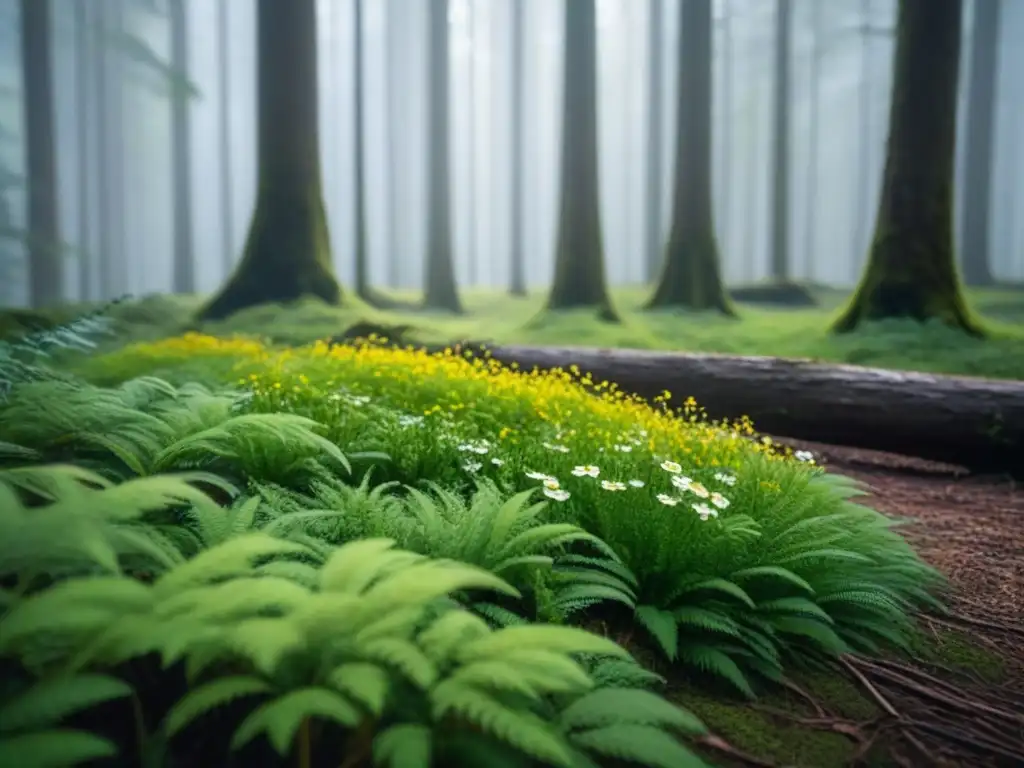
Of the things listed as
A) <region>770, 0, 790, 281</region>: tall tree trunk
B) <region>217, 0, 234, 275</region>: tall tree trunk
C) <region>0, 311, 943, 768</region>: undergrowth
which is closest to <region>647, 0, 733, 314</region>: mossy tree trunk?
<region>770, 0, 790, 281</region>: tall tree trunk

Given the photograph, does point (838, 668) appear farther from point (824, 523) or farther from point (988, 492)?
point (988, 492)

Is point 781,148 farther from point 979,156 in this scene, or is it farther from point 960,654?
point 960,654

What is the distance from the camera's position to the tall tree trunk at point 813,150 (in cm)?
2041

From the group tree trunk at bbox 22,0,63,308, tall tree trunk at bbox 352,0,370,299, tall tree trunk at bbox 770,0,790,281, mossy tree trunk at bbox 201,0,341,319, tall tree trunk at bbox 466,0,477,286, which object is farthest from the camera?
tall tree trunk at bbox 466,0,477,286

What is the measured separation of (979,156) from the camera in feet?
48.7

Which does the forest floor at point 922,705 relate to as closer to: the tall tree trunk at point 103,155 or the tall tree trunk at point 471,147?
the tall tree trunk at point 103,155

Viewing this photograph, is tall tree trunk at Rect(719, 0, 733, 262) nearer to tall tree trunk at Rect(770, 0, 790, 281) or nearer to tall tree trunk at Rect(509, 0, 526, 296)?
tall tree trunk at Rect(770, 0, 790, 281)

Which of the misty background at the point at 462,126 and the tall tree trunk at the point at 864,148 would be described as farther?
the tall tree trunk at the point at 864,148

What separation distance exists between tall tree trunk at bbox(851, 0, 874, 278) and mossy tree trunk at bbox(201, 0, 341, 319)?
1515 cm

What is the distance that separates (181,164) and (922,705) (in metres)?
19.2

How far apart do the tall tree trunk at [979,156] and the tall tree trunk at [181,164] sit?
1727 cm

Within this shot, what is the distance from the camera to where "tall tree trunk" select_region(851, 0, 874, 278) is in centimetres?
2017

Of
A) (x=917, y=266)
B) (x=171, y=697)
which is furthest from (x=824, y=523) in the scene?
(x=917, y=266)

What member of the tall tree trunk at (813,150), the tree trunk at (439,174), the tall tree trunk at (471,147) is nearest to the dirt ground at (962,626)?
the tree trunk at (439,174)
